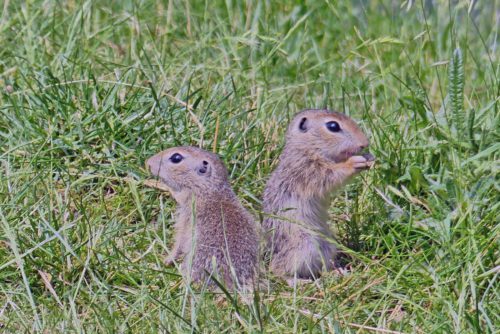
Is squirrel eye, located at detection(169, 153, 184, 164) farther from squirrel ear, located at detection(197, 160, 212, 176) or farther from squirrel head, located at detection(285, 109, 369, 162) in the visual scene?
squirrel head, located at detection(285, 109, 369, 162)

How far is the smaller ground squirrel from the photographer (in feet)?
17.3

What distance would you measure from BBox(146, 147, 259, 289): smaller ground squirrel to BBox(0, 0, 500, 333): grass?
0.45 feet

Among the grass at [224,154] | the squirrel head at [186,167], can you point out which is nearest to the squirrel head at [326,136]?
the grass at [224,154]

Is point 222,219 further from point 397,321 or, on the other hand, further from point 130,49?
point 130,49

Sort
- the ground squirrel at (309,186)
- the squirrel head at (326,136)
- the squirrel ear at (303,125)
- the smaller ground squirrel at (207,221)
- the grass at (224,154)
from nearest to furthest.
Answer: the grass at (224,154), the smaller ground squirrel at (207,221), the ground squirrel at (309,186), the squirrel head at (326,136), the squirrel ear at (303,125)

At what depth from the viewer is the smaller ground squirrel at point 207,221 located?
527cm

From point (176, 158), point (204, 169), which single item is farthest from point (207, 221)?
point (176, 158)

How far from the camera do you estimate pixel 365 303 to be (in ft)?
17.0

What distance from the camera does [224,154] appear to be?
6250 millimetres

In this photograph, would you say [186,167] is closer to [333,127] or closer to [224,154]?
[224,154]

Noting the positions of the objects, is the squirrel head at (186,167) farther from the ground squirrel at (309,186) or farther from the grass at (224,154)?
the ground squirrel at (309,186)

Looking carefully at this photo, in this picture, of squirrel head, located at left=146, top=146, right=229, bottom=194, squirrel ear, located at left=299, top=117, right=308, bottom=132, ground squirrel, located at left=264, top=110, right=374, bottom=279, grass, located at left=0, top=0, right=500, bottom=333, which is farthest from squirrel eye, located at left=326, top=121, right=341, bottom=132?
squirrel head, located at left=146, top=146, right=229, bottom=194

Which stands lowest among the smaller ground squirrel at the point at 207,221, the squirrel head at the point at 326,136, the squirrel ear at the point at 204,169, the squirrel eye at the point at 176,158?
the smaller ground squirrel at the point at 207,221

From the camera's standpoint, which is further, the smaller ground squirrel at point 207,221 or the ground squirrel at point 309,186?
the ground squirrel at point 309,186
